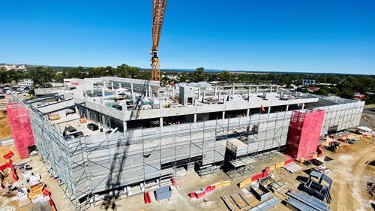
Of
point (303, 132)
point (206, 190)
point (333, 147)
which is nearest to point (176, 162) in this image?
point (206, 190)

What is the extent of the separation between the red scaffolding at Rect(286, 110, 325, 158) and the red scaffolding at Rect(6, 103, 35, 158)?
40781 mm

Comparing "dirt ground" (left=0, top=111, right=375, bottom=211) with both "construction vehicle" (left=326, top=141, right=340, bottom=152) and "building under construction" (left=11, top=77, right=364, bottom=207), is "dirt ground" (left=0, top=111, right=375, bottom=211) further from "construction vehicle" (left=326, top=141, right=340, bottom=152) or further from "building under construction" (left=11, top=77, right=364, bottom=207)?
"construction vehicle" (left=326, top=141, right=340, bottom=152)

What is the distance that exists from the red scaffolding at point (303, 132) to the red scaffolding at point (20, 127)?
40781 mm

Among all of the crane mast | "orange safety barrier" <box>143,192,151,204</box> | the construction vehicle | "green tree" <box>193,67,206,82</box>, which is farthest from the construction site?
"green tree" <box>193,67,206,82</box>

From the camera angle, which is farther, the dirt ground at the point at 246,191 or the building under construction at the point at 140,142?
the dirt ground at the point at 246,191

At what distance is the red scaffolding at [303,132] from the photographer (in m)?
29.2

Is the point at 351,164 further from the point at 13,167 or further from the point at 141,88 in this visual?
the point at 13,167

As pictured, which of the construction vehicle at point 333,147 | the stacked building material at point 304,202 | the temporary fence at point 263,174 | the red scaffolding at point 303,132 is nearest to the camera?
the stacked building material at point 304,202

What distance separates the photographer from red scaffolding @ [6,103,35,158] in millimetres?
27328

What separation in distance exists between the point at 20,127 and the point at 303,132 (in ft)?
140

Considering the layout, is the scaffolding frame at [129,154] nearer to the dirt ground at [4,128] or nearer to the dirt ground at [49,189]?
the dirt ground at [49,189]

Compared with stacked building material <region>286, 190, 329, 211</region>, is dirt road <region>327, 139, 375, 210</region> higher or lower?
lower

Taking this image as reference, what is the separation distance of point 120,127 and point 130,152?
6438 mm

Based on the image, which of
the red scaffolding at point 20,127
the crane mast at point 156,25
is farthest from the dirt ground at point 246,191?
the crane mast at point 156,25
